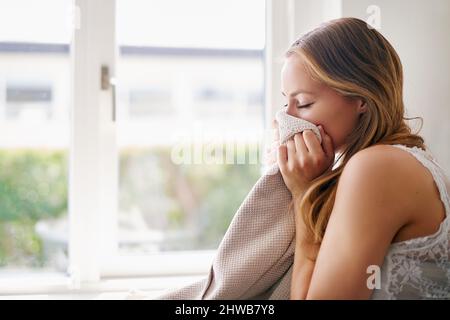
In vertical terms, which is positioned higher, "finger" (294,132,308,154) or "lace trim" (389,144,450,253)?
"finger" (294,132,308,154)

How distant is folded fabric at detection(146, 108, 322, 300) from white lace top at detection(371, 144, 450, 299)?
0.18 meters

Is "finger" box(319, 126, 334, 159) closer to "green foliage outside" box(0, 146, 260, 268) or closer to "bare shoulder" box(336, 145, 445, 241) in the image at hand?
"bare shoulder" box(336, 145, 445, 241)

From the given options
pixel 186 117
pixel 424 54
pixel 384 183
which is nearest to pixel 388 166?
pixel 384 183

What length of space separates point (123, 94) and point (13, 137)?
0.33 metres

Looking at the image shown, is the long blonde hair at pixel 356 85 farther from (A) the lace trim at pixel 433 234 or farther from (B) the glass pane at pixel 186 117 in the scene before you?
(B) the glass pane at pixel 186 117

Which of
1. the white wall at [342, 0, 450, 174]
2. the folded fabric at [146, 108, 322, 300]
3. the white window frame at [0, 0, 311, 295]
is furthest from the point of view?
the white window frame at [0, 0, 311, 295]

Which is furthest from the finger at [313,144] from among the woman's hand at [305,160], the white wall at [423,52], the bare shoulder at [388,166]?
the white wall at [423,52]

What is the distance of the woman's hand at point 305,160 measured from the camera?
3.37ft

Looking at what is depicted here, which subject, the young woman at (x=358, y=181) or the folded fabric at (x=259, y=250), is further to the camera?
the folded fabric at (x=259, y=250)

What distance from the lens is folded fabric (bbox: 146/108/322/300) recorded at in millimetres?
996

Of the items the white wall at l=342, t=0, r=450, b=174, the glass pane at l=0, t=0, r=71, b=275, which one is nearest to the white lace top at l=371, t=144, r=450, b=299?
the white wall at l=342, t=0, r=450, b=174

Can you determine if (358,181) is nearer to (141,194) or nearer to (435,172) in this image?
(435,172)

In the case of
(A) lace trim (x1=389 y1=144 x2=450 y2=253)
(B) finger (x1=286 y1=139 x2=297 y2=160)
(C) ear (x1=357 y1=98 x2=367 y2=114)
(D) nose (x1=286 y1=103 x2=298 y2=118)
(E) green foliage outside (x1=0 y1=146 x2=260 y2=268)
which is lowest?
(E) green foliage outside (x1=0 y1=146 x2=260 y2=268)

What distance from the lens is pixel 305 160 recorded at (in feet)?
3.37
